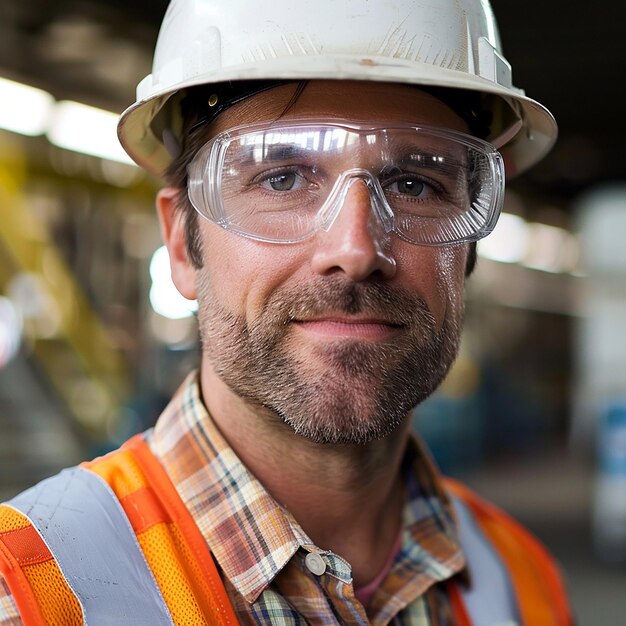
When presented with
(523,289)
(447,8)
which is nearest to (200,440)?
(447,8)

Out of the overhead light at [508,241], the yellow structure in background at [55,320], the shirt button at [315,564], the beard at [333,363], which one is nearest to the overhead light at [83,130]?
the yellow structure in background at [55,320]

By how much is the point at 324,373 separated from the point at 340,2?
2.27 ft

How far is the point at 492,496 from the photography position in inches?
473

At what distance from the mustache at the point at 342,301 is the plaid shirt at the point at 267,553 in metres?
0.32

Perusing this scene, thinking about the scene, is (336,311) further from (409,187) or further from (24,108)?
(24,108)

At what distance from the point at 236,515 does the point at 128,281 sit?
43.8 feet

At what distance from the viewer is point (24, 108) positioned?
10352 mm

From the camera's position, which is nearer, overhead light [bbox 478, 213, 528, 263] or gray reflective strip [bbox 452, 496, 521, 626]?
gray reflective strip [bbox 452, 496, 521, 626]

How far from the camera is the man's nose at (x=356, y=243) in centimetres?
167

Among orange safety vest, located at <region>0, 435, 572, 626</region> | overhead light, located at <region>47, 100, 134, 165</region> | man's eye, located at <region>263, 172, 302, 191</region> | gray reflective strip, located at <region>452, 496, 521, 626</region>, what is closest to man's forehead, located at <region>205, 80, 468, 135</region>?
man's eye, located at <region>263, 172, 302, 191</region>

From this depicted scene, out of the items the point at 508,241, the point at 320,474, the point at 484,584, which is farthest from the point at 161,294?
the point at 320,474

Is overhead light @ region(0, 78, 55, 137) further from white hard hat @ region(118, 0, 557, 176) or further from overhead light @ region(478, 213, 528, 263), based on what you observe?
overhead light @ region(478, 213, 528, 263)

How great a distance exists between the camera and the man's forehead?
5.87ft

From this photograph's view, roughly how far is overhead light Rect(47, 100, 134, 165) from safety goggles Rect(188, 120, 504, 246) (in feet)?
30.2
